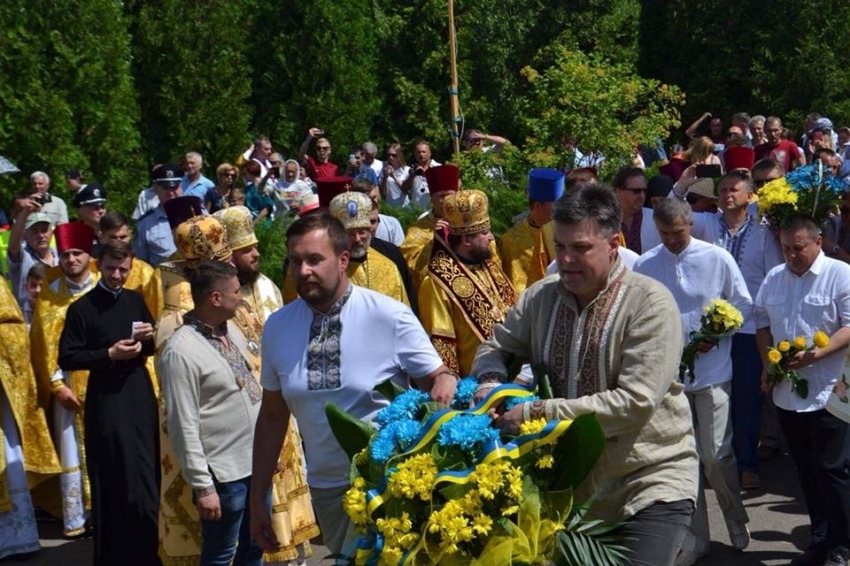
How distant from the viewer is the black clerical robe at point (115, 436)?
7.77 meters

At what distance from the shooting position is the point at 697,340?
722 centimetres

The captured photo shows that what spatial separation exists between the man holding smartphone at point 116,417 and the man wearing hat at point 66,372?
1.00 metres

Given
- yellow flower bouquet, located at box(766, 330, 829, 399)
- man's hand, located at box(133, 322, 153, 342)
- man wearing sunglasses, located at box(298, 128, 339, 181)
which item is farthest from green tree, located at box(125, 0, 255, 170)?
yellow flower bouquet, located at box(766, 330, 829, 399)

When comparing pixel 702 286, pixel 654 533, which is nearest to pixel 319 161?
pixel 702 286

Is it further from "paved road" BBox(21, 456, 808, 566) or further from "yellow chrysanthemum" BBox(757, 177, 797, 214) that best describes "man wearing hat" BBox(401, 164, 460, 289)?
"yellow chrysanthemum" BBox(757, 177, 797, 214)

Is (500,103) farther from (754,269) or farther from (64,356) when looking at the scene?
(64,356)

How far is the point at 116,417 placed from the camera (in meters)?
7.78

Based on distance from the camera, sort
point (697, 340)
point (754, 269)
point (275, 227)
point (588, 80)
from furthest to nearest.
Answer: point (588, 80), point (275, 227), point (754, 269), point (697, 340)

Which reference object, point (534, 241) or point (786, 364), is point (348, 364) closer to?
point (786, 364)

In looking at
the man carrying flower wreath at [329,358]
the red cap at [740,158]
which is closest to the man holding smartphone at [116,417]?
the man carrying flower wreath at [329,358]

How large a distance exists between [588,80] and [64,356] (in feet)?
24.5

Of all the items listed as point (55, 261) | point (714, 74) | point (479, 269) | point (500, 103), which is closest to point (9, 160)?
point (55, 261)

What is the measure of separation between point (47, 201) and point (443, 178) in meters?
4.94

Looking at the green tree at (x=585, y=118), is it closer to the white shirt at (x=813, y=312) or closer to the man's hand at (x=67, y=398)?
the white shirt at (x=813, y=312)
